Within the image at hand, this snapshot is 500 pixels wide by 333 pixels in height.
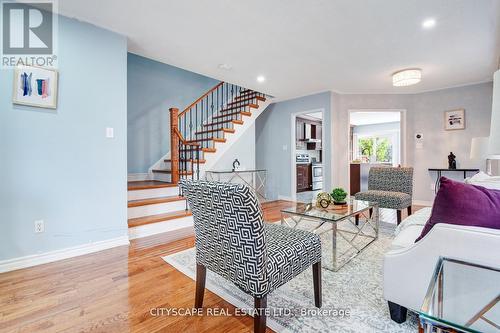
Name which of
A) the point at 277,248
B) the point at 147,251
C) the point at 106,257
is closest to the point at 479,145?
the point at 277,248

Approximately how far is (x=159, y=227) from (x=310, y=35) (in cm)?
302

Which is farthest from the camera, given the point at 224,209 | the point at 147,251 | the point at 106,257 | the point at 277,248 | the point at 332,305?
the point at 147,251

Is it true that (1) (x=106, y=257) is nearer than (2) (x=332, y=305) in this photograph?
No

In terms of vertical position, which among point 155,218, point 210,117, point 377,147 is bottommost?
point 155,218

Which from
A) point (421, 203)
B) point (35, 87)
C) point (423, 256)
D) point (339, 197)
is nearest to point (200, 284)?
point (423, 256)

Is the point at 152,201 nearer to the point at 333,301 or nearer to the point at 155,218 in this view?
the point at 155,218

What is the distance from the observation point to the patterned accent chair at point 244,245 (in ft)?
3.88

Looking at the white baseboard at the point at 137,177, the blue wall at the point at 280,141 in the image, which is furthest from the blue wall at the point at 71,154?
the blue wall at the point at 280,141

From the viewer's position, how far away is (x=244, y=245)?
1233mm

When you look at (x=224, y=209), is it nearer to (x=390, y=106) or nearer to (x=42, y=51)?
(x=42, y=51)

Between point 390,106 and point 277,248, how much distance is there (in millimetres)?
5091

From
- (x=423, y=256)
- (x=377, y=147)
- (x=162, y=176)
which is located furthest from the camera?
(x=377, y=147)

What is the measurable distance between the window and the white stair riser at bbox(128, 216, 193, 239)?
339 inches

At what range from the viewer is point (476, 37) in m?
2.77
